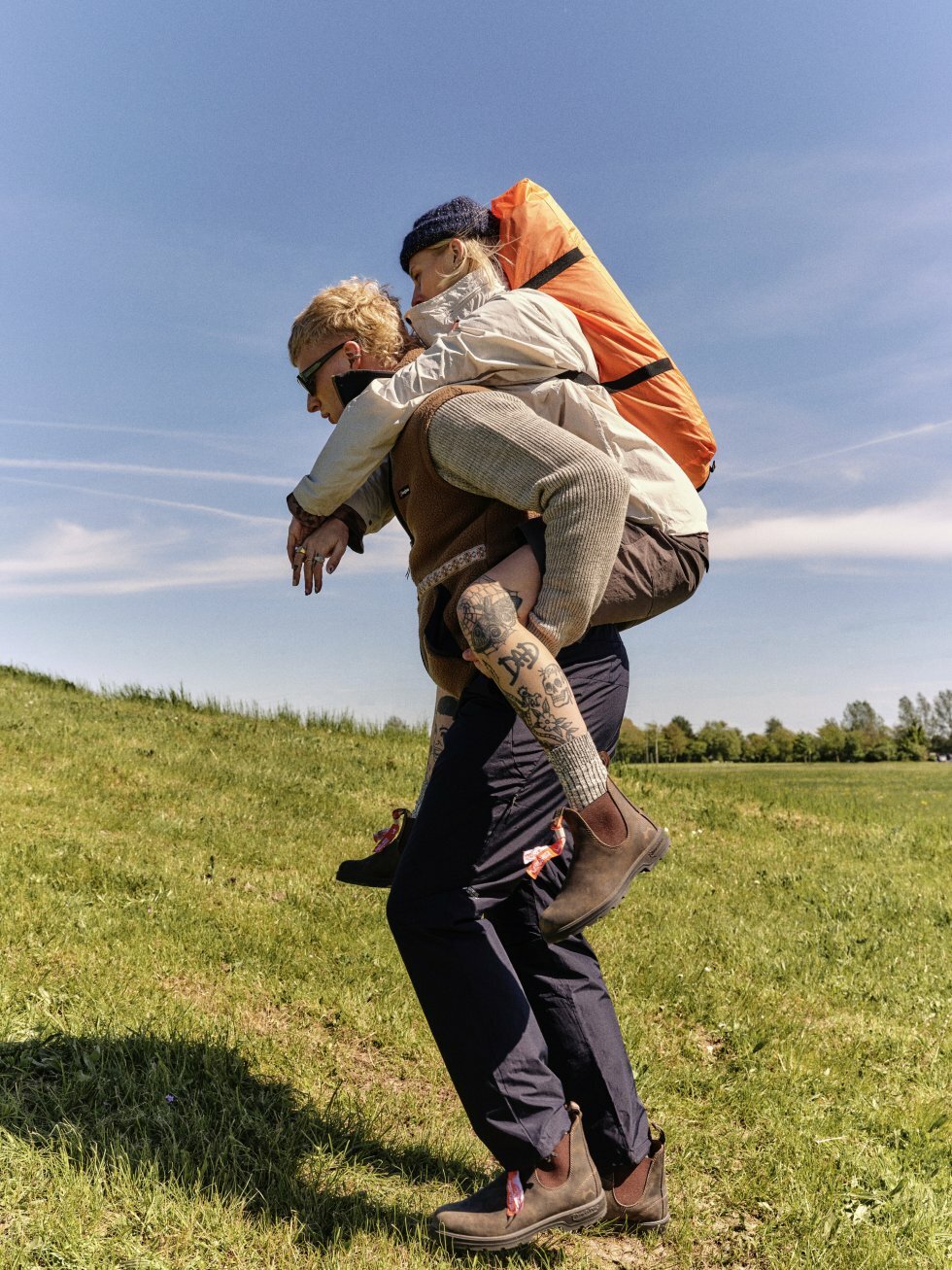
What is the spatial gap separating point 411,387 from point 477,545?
50 centimetres

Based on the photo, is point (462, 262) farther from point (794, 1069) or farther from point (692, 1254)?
point (794, 1069)

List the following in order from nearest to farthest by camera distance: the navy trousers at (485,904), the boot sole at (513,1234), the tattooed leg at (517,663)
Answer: the tattooed leg at (517,663)
the navy trousers at (485,904)
the boot sole at (513,1234)

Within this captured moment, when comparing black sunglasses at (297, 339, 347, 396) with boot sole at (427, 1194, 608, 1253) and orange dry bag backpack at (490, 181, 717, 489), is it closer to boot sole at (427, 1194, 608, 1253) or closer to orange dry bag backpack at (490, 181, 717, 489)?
orange dry bag backpack at (490, 181, 717, 489)

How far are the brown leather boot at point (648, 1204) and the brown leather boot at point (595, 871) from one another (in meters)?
1.29

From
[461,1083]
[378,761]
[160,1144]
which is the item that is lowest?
[160,1144]

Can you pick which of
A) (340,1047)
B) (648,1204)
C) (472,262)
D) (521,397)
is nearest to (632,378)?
(521,397)

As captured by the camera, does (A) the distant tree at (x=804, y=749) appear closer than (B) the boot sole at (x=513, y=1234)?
No

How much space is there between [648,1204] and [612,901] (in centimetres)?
148

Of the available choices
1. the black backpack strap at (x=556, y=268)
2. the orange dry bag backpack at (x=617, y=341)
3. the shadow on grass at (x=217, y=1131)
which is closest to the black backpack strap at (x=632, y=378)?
the orange dry bag backpack at (x=617, y=341)

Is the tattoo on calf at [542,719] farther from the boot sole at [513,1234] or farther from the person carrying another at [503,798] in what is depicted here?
the boot sole at [513,1234]

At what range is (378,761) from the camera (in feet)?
35.4

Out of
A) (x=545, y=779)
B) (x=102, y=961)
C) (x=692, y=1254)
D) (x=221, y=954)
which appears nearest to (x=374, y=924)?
(x=221, y=954)

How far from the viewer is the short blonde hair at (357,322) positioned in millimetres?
3389

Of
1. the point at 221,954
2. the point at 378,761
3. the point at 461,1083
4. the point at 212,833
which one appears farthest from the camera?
the point at 378,761
